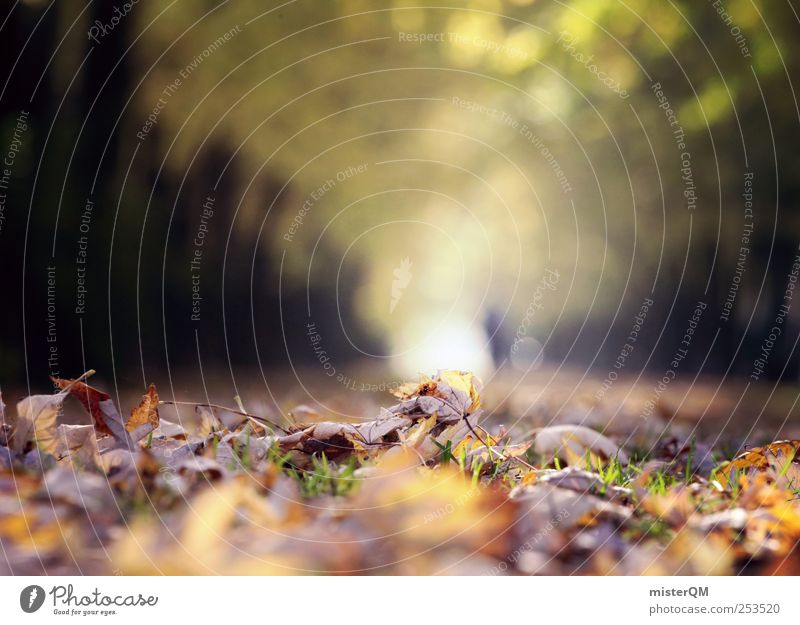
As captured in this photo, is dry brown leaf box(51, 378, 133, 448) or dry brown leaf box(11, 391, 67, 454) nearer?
dry brown leaf box(11, 391, 67, 454)

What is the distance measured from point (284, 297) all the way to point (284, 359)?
53 cm

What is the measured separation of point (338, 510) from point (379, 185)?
5.51 m

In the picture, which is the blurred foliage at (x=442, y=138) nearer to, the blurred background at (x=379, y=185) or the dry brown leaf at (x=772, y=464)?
the blurred background at (x=379, y=185)

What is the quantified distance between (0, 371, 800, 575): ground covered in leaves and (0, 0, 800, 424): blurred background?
1.52 meters

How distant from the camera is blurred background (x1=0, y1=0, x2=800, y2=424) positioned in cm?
387

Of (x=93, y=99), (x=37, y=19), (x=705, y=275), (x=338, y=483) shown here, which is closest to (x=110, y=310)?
(x=93, y=99)

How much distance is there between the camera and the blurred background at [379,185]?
3869 millimetres

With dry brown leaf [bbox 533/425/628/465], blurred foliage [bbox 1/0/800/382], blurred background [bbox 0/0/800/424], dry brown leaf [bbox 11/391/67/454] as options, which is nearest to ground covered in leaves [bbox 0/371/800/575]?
dry brown leaf [bbox 11/391/67/454]

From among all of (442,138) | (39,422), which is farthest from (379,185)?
(39,422)

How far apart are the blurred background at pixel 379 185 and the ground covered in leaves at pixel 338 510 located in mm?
1525

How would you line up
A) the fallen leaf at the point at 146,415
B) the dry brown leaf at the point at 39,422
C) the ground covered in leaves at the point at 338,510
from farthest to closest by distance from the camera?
the fallen leaf at the point at 146,415, the dry brown leaf at the point at 39,422, the ground covered in leaves at the point at 338,510

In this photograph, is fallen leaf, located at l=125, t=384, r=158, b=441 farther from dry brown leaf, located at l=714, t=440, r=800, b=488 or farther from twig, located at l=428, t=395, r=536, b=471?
dry brown leaf, located at l=714, t=440, r=800, b=488

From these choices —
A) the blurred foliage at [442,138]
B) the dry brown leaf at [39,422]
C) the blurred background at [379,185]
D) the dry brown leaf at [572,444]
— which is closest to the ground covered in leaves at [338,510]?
the dry brown leaf at [39,422]

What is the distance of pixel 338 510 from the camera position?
4.88ft
